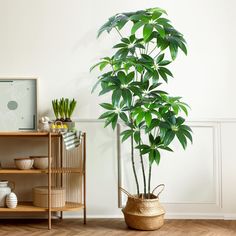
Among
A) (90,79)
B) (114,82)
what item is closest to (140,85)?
(114,82)

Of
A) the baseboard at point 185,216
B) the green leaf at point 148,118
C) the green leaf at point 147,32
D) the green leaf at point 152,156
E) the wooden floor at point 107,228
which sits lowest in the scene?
the wooden floor at point 107,228

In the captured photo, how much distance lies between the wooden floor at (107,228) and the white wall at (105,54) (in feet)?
0.61

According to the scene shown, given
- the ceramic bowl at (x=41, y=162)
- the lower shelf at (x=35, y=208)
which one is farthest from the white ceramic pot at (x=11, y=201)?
the ceramic bowl at (x=41, y=162)

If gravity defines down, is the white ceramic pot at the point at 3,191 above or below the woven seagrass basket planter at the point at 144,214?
above

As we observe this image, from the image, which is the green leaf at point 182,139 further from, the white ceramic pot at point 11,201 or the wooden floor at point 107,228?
the white ceramic pot at point 11,201

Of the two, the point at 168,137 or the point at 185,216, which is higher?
the point at 168,137

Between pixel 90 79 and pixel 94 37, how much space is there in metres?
0.41

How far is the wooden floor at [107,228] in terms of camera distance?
128 inches

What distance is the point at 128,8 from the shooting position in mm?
3822

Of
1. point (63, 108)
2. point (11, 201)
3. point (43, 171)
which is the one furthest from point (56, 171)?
point (63, 108)

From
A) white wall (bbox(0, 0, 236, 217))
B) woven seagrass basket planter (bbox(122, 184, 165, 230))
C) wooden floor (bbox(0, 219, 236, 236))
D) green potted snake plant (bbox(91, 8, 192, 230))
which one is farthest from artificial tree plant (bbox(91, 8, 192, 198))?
wooden floor (bbox(0, 219, 236, 236))

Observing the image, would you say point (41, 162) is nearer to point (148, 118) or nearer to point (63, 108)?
point (63, 108)

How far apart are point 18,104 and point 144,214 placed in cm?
155

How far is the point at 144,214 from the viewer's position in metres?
3.28
